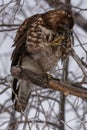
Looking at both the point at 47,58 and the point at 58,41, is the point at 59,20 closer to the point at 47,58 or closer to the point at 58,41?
the point at 58,41

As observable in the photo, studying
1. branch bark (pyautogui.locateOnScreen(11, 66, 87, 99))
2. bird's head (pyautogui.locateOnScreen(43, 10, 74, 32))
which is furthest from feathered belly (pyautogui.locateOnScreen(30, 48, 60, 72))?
branch bark (pyautogui.locateOnScreen(11, 66, 87, 99))

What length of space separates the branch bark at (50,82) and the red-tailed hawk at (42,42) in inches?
12.0

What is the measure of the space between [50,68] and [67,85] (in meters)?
0.71

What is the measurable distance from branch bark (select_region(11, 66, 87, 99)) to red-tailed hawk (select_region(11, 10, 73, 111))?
12.0 inches

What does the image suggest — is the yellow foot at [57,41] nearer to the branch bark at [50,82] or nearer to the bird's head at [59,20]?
the bird's head at [59,20]

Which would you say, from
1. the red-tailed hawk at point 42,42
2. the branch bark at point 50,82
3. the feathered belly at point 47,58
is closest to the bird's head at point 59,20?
the red-tailed hawk at point 42,42

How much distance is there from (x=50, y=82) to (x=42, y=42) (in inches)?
19.6

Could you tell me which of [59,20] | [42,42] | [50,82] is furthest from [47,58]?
[50,82]

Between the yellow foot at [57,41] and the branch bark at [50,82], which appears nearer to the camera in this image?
the branch bark at [50,82]

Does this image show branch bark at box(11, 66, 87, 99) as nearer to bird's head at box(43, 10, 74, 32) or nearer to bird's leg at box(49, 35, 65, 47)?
bird's leg at box(49, 35, 65, 47)

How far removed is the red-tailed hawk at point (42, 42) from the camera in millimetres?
4145

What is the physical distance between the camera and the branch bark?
362 centimetres

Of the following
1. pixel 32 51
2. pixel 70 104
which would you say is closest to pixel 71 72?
pixel 70 104

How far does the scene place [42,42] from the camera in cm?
414
